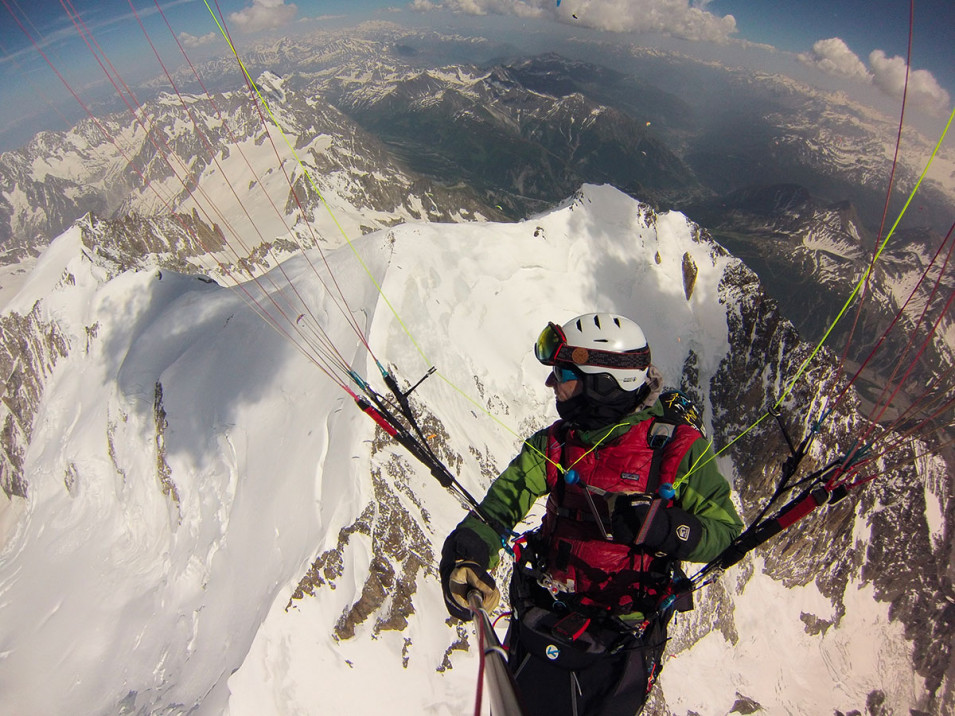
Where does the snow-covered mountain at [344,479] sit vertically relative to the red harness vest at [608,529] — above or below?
below

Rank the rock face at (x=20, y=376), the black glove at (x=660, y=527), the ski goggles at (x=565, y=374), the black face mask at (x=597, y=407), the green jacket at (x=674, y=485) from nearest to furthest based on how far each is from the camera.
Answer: the black glove at (x=660, y=527) → the green jacket at (x=674, y=485) → the black face mask at (x=597, y=407) → the ski goggles at (x=565, y=374) → the rock face at (x=20, y=376)

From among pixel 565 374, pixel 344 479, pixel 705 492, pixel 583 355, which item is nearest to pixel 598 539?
pixel 705 492

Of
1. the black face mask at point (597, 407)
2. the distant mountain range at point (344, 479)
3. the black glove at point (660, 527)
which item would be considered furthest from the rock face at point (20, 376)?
the black glove at point (660, 527)

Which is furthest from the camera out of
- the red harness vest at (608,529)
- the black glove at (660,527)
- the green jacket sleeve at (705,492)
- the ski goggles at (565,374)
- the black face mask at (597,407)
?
the ski goggles at (565,374)

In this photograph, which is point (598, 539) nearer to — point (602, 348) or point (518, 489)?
point (518, 489)

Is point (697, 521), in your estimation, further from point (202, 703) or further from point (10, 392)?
point (10, 392)

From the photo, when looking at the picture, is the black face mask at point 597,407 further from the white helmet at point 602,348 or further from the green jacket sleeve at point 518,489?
the green jacket sleeve at point 518,489

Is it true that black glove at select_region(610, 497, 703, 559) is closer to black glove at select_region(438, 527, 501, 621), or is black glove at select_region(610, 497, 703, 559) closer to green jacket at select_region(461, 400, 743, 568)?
green jacket at select_region(461, 400, 743, 568)
